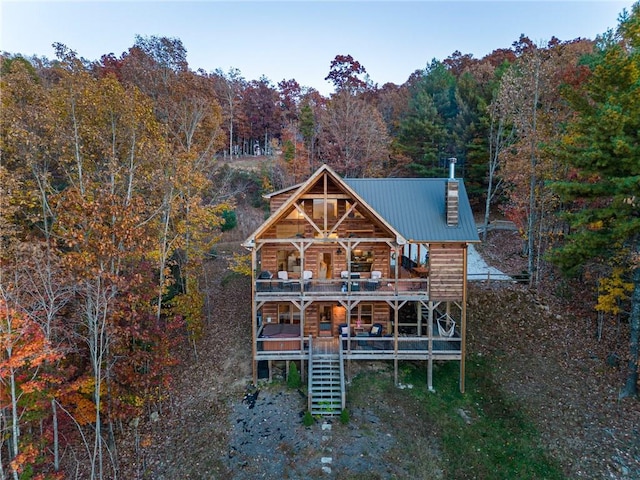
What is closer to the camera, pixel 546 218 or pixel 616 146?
pixel 616 146

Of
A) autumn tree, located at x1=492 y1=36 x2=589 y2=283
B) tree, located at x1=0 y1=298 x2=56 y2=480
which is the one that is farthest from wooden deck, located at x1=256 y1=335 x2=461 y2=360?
autumn tree, located at x1=492 y1=36 x2=589 y2=283

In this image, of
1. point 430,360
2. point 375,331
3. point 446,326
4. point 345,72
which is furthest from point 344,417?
point 345,72

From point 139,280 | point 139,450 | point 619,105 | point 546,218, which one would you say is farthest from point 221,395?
point 546,218

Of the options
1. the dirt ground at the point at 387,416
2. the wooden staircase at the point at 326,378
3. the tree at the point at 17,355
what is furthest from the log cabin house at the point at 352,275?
the tree at the point at 17,355

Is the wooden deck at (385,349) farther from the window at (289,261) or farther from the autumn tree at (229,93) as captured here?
the autumn tree at (229,93)

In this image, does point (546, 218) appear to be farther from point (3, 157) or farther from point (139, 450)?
point (3, 157)

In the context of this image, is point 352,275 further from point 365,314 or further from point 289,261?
point 289,261

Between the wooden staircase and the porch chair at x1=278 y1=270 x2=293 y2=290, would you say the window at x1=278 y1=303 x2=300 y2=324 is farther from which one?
the porch chair at x1=278 y1=270 x2=293 y2=290

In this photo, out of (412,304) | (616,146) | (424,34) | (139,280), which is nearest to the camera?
(616,146)
